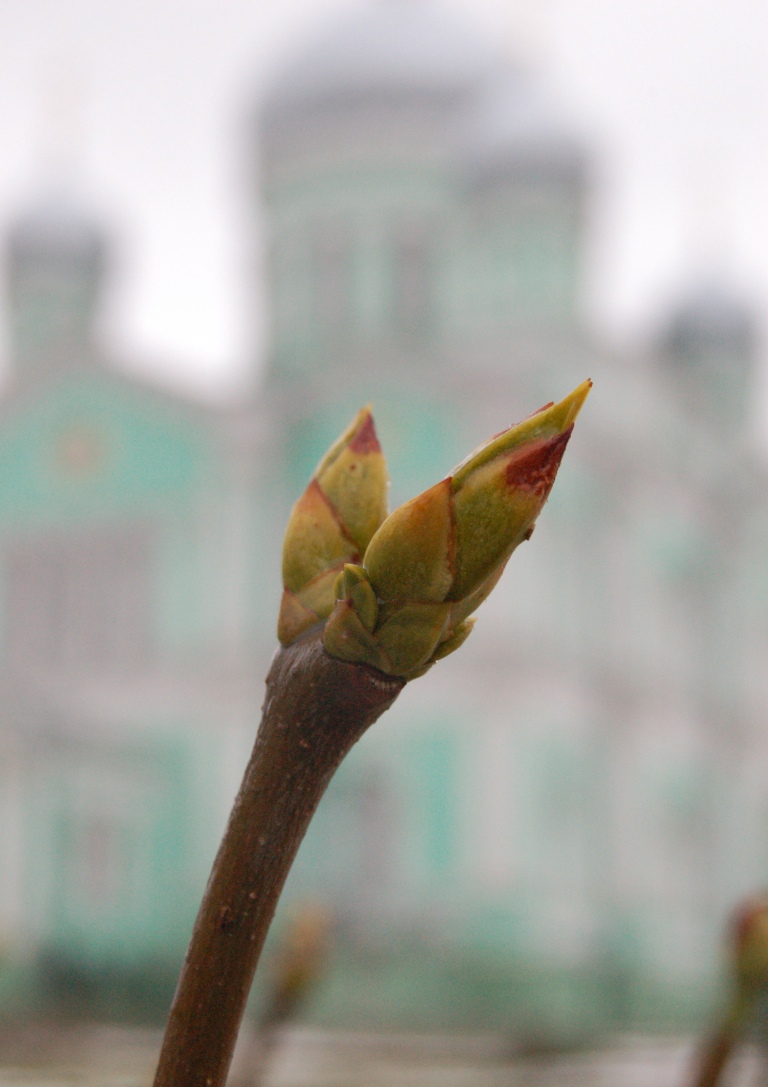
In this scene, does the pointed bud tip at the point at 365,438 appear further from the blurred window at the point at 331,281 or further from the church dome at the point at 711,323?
the church dome at the point at 711,323

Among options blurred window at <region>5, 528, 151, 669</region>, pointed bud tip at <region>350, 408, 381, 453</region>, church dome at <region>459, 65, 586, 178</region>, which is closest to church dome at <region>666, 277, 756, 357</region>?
church dome at <region>459, 65, 586, 178</region>

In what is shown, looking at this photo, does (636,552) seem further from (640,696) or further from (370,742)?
(370,742)

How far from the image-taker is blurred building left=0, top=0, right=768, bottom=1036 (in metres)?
14.9

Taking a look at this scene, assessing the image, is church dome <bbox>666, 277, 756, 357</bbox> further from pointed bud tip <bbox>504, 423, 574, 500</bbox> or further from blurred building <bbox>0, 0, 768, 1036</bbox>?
pointed bud tip <bbox>504, 423, 574, 500</bbox>

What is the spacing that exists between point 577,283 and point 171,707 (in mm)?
5608

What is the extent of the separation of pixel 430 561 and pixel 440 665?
46.9 feet

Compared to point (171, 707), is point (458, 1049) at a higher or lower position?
lower

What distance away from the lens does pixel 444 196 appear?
682 inches

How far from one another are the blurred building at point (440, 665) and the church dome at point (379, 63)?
0.04 metres

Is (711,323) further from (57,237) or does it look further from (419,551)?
(419,551)

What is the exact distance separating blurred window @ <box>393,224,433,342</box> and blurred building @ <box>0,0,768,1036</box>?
29 mm

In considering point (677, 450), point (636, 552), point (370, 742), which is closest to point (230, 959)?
point (370, 742)

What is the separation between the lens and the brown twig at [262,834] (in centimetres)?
62

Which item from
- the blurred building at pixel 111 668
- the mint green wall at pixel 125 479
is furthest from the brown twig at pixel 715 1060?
the mint green wall at pixel 125 479
